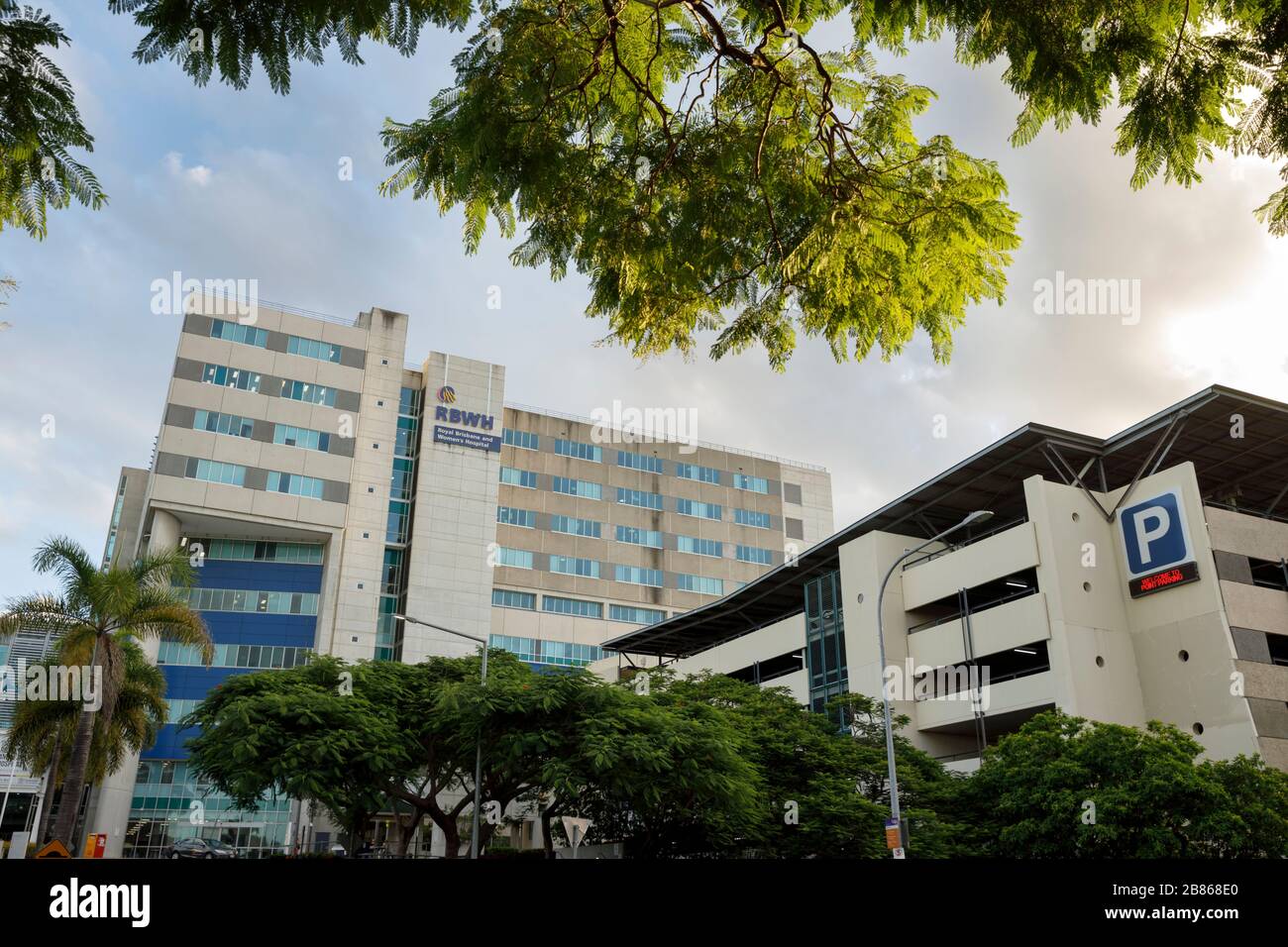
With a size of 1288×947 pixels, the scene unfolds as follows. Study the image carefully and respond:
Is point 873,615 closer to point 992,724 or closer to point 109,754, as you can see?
point 992,724

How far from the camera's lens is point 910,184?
6.54 m

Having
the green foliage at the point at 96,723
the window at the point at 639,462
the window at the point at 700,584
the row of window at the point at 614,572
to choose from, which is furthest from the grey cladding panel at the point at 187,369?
the window at the point at 700,584

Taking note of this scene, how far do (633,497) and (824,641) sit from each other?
41.0m

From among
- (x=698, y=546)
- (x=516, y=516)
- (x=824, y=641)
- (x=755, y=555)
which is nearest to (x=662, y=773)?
(x=824, y=641)

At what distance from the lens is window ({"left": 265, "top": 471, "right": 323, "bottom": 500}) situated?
2638 inches

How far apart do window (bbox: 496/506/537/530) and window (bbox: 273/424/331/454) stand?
1577 centimetres

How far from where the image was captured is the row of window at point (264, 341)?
68375 millimetres

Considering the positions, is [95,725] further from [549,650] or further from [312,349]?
[549,650]

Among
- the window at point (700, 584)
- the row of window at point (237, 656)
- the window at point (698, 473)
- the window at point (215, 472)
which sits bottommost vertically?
the row of window at point (237, 656)

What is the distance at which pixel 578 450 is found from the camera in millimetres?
85375

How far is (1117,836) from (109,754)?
35.8 metres

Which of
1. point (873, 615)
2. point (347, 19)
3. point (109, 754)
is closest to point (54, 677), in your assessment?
point (109, 754)

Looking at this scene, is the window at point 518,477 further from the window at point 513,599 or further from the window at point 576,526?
the window at point 513,599

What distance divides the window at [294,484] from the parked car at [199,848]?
2274cm
